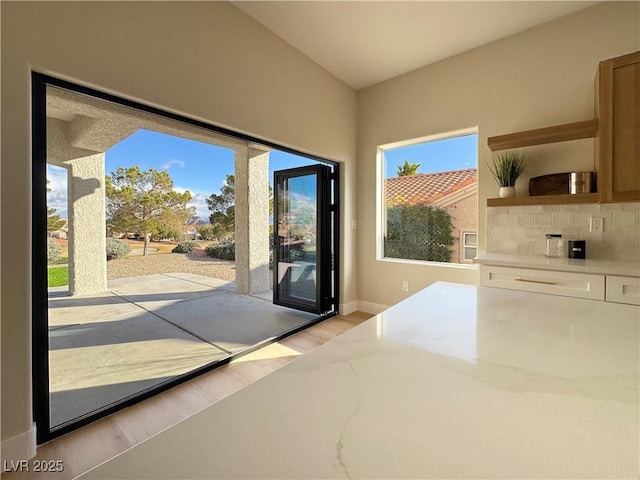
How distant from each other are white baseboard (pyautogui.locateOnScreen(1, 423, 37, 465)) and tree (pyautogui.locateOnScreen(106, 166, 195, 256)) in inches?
66.4

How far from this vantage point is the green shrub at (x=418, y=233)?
11.1 feet

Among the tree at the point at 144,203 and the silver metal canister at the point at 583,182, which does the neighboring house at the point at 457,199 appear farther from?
the tree at the point at 144,203

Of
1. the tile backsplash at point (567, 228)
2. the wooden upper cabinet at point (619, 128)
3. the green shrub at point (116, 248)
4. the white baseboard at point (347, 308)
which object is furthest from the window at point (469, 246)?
the green shrub at point (116, 248)

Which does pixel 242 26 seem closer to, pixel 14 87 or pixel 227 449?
pixel 14 87

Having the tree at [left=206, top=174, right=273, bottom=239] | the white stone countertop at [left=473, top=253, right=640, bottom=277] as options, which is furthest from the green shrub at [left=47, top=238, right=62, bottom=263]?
the white stone countertop at [left=473, top=253, right=640, bottom=277]

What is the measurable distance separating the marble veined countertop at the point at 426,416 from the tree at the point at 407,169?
3129 mm

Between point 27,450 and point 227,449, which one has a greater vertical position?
point 227,449

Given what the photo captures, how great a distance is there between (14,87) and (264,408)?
2.01m

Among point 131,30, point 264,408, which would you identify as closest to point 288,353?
point 264,408

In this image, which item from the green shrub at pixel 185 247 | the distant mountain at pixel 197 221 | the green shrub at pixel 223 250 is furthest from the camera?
the green shrub at pixel 223 250

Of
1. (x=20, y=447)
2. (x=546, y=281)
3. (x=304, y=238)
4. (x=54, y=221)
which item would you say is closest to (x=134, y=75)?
(x=54, y=221)

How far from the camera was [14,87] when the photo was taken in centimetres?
145

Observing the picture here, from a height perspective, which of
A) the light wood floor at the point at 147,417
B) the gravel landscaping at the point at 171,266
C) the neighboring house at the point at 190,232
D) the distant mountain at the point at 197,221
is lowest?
the light wood floor at the point at 147,417

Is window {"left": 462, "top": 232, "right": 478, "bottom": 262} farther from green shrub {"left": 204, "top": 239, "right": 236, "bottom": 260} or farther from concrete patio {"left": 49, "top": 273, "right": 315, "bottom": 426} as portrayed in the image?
green shrub {"left": 204, "top": 239, "right": 236, "bottom": 260}
